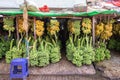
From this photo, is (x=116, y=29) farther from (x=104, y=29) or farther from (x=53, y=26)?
(x=53, y=26)

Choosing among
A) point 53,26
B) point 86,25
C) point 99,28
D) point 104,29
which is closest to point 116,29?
point 104,29

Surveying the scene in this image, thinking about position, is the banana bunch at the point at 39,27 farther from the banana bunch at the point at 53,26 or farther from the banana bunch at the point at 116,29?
the banana bunch at the point at 116,29

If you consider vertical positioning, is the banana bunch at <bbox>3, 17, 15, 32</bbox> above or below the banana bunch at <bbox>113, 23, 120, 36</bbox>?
above

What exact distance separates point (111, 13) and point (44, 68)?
11.0ft

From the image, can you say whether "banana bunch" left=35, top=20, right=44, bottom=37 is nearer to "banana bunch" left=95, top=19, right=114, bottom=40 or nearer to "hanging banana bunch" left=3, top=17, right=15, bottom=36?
"hanging banana bunch" left=3, top=17, right=15, bottom=36

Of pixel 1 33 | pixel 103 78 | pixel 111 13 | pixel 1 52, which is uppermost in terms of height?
pixel 111 13

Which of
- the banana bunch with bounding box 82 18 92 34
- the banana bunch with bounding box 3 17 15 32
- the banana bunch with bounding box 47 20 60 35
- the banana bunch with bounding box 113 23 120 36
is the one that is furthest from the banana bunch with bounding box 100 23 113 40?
the banana bunch with bounding box 3 17 15 32

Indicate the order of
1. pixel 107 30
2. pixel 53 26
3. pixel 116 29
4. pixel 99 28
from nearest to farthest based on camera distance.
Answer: pixel 53 26 < pixel 99 28 < pixel 107 30 < pixel 116 29

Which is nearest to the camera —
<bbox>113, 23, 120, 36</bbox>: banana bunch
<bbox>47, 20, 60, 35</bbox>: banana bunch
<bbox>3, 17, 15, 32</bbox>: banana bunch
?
<bbox>3, 17, 15, 32</bbox>: banana bunch

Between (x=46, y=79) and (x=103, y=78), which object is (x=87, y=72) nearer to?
(x=103, y=78)

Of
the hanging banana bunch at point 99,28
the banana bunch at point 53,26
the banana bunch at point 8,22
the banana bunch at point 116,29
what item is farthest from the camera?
the banana bunch at point 116,29

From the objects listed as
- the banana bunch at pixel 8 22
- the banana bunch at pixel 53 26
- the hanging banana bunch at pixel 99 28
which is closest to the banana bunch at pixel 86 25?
the hanging banana bunch at pixel 99 28

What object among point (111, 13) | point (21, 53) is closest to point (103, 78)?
point (111, 13)

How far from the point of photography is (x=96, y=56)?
873 centimetres
